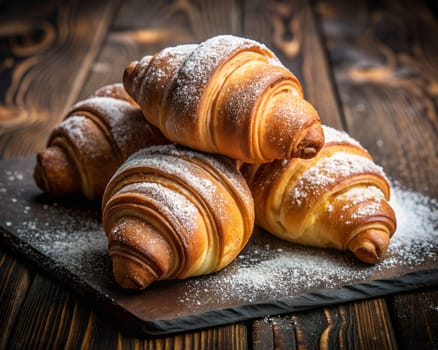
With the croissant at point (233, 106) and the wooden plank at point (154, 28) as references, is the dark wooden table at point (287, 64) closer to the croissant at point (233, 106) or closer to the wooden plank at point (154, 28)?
the wooden plank at point (154, 28)

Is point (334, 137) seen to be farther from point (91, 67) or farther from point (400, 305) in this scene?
point (91, 67)

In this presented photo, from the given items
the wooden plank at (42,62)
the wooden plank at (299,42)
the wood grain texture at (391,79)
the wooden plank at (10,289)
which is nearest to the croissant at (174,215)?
the wooden plank at (10,289)

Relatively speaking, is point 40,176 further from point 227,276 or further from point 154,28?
point 154,28

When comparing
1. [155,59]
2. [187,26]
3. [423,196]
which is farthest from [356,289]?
[187,26]

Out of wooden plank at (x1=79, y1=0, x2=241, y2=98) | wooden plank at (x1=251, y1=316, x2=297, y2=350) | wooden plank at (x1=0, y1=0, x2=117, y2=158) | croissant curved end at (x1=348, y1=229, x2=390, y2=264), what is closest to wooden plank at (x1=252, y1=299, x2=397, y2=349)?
wooden plank at (x1=251, y1=316, x2=297, y2=350)

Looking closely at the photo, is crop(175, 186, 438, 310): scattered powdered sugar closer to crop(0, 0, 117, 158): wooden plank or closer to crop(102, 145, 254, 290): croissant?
crop(102, 145, 254, 290): croissant
